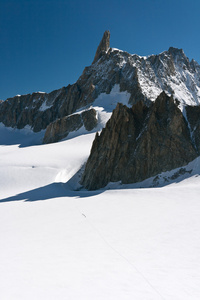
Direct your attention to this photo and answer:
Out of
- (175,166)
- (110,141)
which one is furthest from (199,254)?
(110,141)

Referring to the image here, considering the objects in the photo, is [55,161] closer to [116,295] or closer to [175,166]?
[175,166]

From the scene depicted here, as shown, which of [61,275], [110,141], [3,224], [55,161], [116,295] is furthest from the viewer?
[55,161]

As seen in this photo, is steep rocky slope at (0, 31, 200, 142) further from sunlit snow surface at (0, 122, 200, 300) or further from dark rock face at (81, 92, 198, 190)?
sunlit snow surface at (0, 122, 200, 300)

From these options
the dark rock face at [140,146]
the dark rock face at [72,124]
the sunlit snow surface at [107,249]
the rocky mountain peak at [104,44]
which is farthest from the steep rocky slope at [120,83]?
the sunlit snow surface at [107,249]

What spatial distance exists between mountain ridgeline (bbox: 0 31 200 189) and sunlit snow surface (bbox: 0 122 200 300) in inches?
332

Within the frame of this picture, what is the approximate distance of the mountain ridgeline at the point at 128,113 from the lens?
22011 mm

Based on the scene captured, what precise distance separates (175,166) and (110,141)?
9.23m

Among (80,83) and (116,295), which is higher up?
(80,83)

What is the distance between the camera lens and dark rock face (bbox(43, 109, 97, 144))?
58438 mm

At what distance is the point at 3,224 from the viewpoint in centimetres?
1079

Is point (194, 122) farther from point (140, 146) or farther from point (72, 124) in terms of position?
point (72, 124)

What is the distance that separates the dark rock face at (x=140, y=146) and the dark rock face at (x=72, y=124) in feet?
103

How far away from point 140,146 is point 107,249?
17386 mm

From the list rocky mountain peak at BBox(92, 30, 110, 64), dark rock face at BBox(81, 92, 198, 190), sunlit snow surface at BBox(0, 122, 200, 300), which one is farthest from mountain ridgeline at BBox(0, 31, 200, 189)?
sunlit snow surface at BBox(0, 122, 200, 300)
